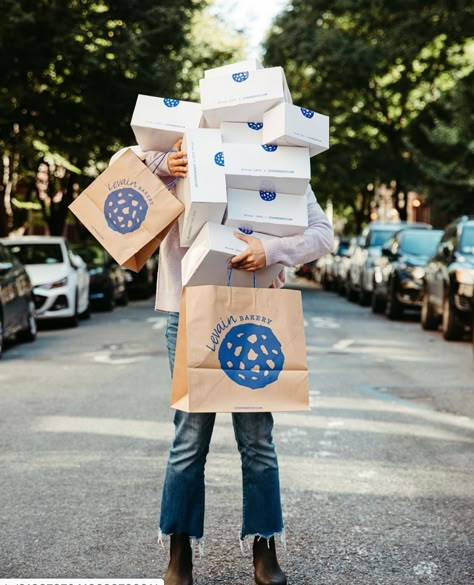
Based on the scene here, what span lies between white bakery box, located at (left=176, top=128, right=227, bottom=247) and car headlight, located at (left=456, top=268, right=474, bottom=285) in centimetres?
1158

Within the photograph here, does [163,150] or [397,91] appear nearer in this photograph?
[163,150]

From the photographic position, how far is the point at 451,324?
15.9m

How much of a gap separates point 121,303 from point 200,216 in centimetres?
2365

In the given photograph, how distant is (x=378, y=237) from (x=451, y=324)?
11060mm

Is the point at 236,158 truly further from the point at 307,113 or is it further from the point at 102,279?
the point at 102,279

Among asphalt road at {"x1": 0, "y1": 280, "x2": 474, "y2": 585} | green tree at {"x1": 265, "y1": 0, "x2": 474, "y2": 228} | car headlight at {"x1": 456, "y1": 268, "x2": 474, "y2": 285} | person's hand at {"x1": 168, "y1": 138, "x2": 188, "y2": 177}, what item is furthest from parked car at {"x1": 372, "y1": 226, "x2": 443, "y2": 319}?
person's hand at {"x1": 168, "y1": 138, "x2": 188, "y2": 177}

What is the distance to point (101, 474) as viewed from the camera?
6.51m

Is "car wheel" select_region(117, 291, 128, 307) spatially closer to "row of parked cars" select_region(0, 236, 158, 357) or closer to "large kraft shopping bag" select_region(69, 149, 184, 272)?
"row of parked cars" select_region(0, 236, 158, 357)

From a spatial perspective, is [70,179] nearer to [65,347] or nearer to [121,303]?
[121,303]

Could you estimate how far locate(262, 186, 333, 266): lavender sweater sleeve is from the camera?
409cm

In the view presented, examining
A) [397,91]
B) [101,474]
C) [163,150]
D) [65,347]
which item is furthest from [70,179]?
[163,150]

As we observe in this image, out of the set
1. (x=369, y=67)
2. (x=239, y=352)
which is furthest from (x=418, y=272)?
(x=239, y=352)

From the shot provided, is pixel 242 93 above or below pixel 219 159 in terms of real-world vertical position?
above

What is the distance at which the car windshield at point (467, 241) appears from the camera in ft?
53.3
